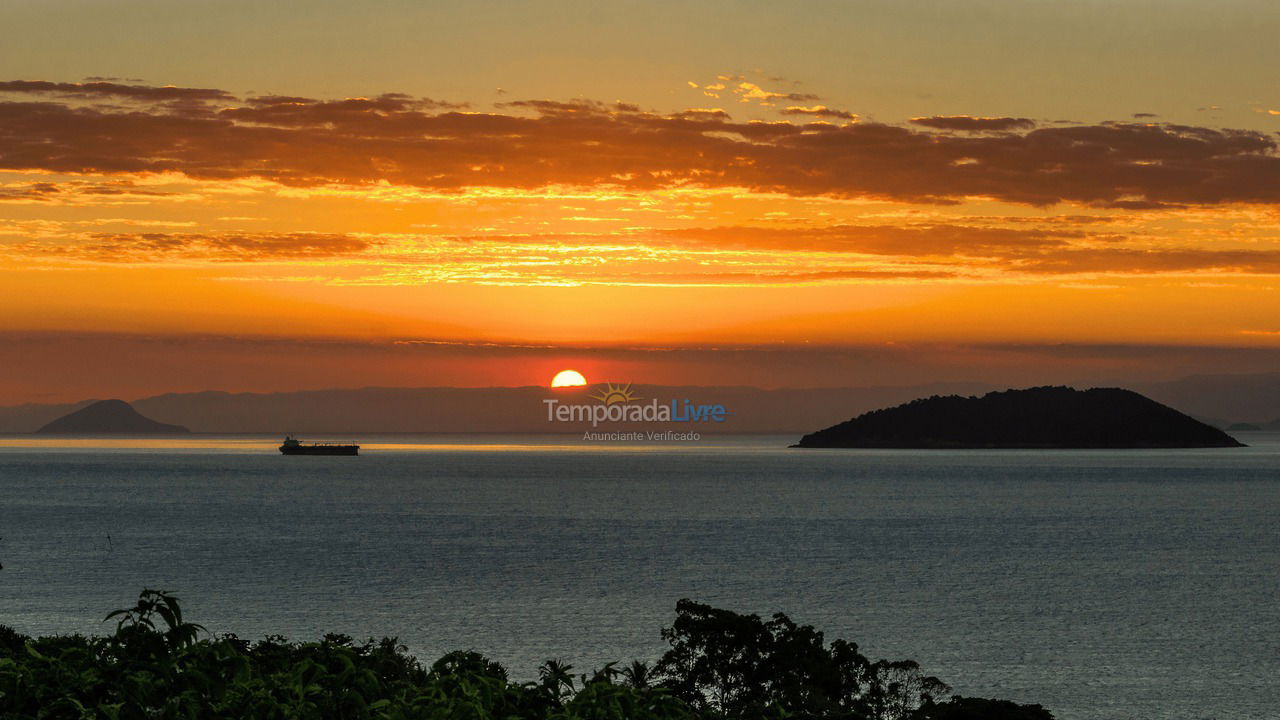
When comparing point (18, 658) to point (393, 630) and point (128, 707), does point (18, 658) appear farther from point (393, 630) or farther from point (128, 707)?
point (393, 630)

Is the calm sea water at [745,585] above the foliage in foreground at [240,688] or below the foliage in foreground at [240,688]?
below

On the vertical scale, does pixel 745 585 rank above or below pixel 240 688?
below

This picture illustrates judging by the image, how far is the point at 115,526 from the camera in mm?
162750

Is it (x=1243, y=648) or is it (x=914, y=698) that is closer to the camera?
(x=914, y=698)

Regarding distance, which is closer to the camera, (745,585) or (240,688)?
(240,688)

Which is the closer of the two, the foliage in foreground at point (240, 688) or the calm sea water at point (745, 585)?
the foliage in foreground at point (240, 688)

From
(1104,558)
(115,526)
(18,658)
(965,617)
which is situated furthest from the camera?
(115,526)

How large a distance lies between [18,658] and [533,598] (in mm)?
81115

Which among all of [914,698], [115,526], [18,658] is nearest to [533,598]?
[914,698]

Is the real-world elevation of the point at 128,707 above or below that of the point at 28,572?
above

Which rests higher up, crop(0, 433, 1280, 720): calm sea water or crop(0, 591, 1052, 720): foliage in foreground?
crop(0, 591, 1052, 720): foliage in foreground

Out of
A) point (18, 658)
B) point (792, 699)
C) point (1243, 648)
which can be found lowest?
point (1243, 648)

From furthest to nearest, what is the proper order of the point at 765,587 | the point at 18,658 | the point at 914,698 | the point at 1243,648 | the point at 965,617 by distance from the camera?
the point at 765,587
the point at 965,617
the point at 1243,648
the point at 914,698
the point at 18,658

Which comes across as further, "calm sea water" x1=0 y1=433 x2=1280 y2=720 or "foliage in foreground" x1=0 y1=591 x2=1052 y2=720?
"calm sea water" x1=0 y1=433 x2=1280 y2=720
